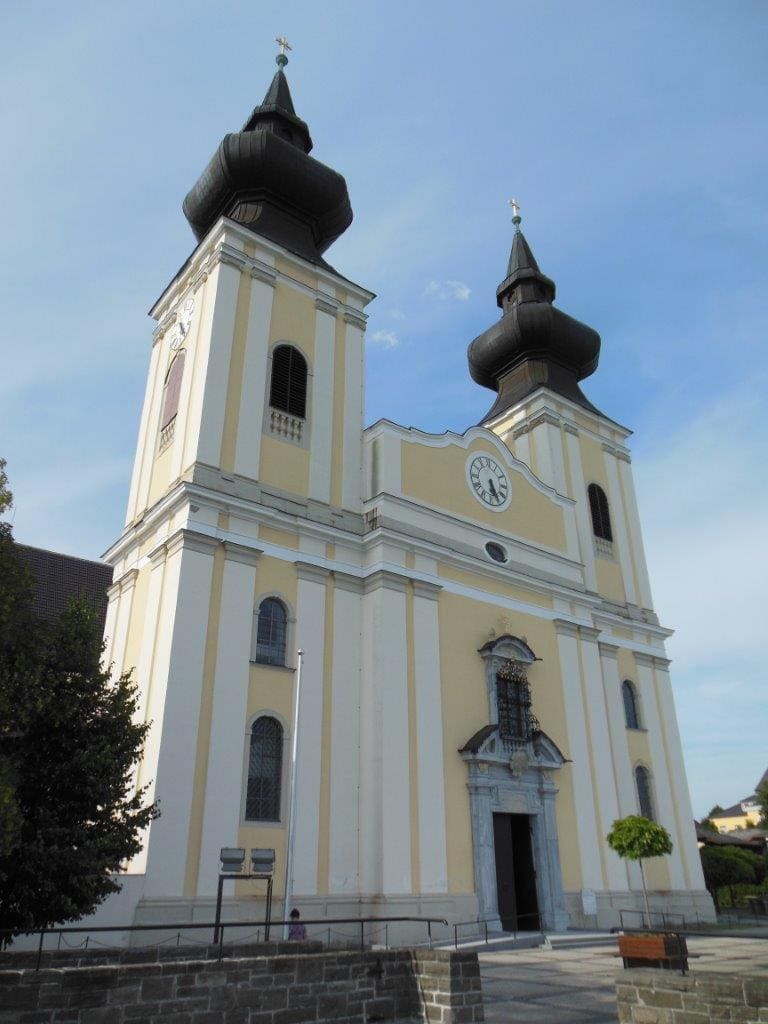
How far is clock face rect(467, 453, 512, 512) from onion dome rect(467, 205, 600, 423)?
18.8 feet

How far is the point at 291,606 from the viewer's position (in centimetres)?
1928

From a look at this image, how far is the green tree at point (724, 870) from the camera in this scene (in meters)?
31.4

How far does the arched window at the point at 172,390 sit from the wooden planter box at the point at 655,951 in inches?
631

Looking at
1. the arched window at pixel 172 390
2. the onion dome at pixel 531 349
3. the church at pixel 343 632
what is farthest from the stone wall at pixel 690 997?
the onion dome at pixel 531 349

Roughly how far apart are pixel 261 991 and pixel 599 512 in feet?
76.4

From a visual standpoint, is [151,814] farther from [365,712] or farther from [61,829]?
[365,712]

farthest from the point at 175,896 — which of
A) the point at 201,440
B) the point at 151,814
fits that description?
the point at 201,440

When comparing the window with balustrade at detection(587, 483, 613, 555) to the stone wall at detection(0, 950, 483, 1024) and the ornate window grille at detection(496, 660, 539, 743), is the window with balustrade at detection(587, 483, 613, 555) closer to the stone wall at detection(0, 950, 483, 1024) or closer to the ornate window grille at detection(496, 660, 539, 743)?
the ornate window grille at detection(496, 660, 539, 743)

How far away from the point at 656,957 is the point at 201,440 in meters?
13.7

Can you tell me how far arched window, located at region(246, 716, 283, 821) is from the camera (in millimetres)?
17078

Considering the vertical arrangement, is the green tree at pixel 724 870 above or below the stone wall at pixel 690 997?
above

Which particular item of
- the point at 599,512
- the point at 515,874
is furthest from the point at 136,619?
the point at 599,512

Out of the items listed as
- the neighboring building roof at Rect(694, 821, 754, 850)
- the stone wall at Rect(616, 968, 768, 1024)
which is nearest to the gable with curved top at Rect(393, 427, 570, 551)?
the stone wall at Rect(616, 968, 768, 1024)

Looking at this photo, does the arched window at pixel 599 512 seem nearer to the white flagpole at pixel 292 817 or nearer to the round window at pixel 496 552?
the round window at pixel 496 552
